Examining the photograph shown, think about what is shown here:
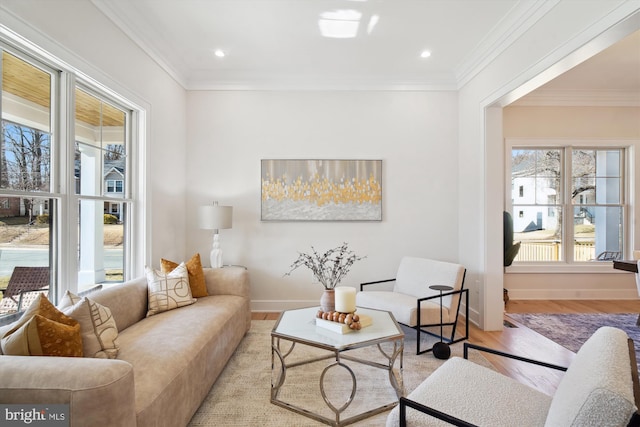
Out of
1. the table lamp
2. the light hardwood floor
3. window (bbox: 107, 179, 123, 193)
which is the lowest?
the light hardwood floor

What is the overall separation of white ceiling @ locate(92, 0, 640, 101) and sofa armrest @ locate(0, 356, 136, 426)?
8.47ft

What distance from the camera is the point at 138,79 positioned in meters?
2.99

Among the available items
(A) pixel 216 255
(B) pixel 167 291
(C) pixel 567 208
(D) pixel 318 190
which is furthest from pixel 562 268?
(B) pixel 167 291

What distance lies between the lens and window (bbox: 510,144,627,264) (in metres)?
4.68

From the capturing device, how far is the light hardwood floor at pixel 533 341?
2.50 m

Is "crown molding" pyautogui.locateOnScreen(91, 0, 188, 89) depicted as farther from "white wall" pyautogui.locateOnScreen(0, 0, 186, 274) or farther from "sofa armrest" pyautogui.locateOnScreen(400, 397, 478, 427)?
"sofa armrest" pyautogui.locateOnScreen(400, 397, 478, 427)

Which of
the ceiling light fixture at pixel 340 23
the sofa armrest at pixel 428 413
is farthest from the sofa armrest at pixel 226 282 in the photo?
the ceiling light fixture at pixel 340 23

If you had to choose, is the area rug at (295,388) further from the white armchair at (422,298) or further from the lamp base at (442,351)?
the white armchair at (422,298)

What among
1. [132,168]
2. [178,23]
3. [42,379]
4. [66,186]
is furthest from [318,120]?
[42,379]

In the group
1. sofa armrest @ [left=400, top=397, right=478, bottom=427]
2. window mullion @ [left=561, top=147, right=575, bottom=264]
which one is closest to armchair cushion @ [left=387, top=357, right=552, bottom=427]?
sofa armrest @ [left=400, top=397, right=478, bottom=427]

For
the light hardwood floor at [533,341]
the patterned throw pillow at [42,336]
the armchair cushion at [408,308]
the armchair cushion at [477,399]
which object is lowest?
the light hardwood floor at [533,341]

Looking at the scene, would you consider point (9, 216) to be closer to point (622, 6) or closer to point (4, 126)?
point (4, 126)

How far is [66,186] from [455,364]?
2.80 m

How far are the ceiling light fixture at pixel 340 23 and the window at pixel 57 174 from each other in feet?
6.53
